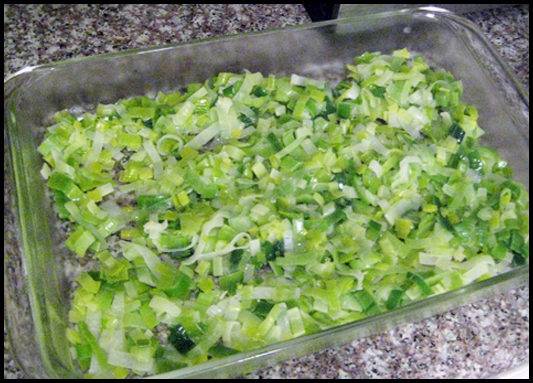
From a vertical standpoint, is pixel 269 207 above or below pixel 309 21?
below

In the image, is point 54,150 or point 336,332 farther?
point 54,150

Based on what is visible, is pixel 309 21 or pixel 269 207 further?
pixel 309 21

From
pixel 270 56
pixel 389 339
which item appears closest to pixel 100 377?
pixel 389 339

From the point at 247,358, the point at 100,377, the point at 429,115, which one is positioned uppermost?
the point at 429,115

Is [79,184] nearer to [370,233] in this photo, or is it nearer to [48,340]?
[48,340]
